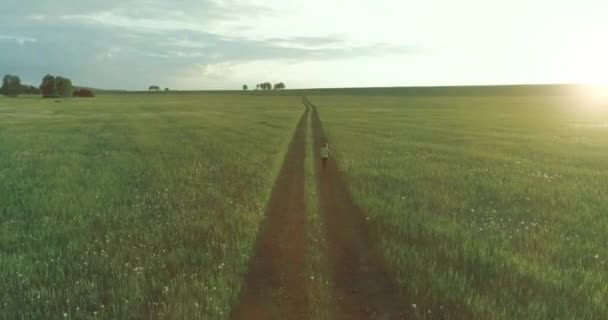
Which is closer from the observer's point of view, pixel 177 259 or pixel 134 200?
pixel 177 259

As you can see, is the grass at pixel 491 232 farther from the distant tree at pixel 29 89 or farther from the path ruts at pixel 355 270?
the distant tree at pixel 29 89

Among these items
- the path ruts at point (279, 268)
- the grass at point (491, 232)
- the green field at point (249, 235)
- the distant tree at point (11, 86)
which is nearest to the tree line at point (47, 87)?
the distant tree at point (11, 86)

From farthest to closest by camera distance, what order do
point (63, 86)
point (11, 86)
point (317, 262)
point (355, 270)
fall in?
point (11, 86) < point (63, 86) < point (317, 262) < point (355, 270)

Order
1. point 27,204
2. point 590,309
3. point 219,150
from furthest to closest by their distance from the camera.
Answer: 1. point 219,150
2. point 27,204
3. point 590,309

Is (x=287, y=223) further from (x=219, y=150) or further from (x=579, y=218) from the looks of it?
(x=219, y=150)

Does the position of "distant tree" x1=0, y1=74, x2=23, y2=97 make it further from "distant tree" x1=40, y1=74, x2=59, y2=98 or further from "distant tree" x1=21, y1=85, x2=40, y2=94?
"distant tree" x1=40, y1=74, x2=59, y2=98

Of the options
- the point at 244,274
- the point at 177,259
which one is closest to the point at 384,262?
the point at 244,274

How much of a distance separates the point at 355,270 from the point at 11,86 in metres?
198

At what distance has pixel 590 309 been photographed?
220 inches

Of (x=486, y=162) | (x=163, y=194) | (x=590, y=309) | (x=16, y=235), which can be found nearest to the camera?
(x=590, y=309)

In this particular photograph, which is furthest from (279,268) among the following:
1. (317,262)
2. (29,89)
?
(29,89)

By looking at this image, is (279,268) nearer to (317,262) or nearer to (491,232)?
(317,262)

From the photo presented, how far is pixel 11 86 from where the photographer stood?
6314 inches

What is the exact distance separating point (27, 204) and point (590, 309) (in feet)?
42.1
